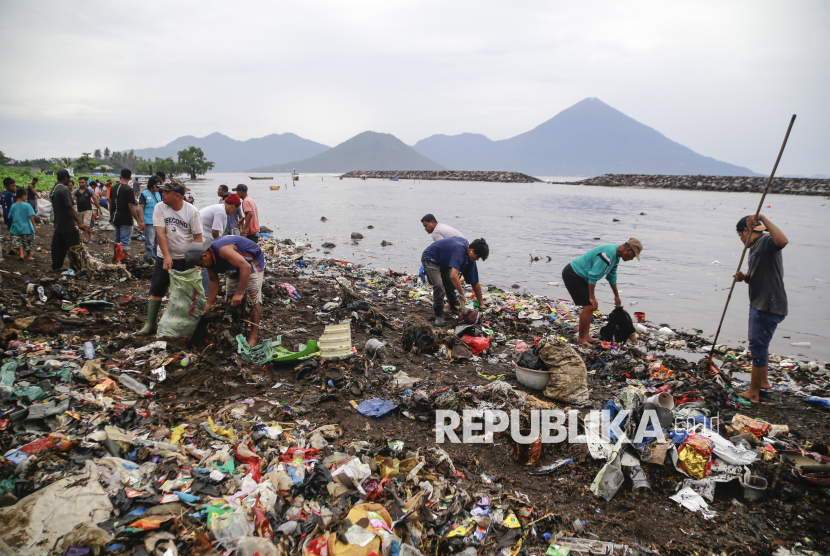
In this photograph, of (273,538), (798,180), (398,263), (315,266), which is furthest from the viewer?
(798,180)

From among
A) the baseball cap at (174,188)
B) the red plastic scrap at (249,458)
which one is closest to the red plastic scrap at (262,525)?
the red plastic scrap at (249,458)

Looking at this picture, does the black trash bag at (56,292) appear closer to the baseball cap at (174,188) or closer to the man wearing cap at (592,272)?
the baseball cap at (174,188)

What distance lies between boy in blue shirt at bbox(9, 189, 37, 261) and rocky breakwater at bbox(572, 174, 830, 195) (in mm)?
59405

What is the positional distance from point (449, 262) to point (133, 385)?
4.64 m

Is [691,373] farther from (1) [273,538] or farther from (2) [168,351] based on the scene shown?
(2) [168,351]

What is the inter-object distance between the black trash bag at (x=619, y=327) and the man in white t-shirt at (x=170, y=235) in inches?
243

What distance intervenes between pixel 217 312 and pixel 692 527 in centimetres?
497

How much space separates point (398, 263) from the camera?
45.6 ft

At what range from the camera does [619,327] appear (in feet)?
21.3

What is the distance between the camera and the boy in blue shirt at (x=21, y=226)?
791cm

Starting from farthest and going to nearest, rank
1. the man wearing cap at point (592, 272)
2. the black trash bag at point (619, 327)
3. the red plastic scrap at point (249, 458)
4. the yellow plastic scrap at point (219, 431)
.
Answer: the black trash bag at point (619, 327) → the man wearing cap at point (592, 272) → the yellow plastic scrap at point (219, 431) → the red plastic scrap at point (249, 458)

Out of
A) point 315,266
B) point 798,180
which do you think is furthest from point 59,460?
point 798,180

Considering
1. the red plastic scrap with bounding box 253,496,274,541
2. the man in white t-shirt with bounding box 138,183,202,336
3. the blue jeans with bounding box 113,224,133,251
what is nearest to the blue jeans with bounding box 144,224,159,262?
the blue jeans with bounding box 113,224,133,251

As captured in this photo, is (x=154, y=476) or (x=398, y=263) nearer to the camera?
(x=154, y=476)
